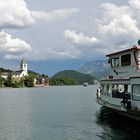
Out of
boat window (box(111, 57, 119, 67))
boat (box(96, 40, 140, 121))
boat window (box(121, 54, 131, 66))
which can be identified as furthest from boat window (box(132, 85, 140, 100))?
boat window (box(111, 57, 119, 67))

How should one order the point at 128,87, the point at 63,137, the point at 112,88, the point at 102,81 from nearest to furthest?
1. the point at 63,137
2. the point at 128,87
3. the point at 112,88
4. the point at 102,81

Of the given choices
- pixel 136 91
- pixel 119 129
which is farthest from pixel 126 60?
pixel 119 129

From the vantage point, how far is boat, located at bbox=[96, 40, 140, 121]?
3550 cm

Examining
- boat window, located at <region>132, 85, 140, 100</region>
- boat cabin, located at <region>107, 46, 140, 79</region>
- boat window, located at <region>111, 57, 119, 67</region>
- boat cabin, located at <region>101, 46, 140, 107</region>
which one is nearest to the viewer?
boat window, located at <region>132, 85, 140, 100</region>

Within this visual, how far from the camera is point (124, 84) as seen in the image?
39.5m

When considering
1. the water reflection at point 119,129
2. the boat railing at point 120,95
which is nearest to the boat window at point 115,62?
the boat railing at point 120,95

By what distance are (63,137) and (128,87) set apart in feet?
29.5

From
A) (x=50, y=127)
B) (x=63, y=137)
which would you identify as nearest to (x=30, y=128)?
(x=50, y=127)

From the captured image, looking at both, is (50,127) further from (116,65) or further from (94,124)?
(116,65)

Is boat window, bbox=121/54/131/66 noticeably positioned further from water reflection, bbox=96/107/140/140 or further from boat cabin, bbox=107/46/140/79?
water reflection, bbox=96/107/140/140

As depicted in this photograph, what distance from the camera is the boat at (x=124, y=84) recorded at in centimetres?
3550

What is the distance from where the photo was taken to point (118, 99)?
40.6 m

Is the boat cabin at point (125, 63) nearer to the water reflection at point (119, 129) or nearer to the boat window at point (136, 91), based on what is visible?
the boat window at point (136, 91)

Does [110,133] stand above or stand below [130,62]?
below
